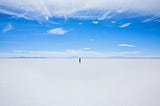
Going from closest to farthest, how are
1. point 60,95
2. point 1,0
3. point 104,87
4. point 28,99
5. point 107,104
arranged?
point 107,104
point 28,99
point 60,95
point 104,87
point 1,0

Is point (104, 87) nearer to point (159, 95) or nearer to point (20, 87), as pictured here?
point (159, 95)

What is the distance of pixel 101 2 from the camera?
2.84 m

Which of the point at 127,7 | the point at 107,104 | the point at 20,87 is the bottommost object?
the point at 107,104

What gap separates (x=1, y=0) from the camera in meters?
2.75

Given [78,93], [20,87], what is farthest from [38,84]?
[78,93]

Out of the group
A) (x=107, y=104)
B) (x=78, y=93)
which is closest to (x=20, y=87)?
(x=78, y=93)

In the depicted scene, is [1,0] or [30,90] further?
[1,0]

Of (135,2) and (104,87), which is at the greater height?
(135,2)

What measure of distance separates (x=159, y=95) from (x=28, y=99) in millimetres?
1757

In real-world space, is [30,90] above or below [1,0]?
below

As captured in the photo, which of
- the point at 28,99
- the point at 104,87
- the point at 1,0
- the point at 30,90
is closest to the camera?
the point at 28,99

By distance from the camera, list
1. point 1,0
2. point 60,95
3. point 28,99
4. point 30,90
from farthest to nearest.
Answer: point 1,0 < point 30,90 < point 60,95 < point 28,99

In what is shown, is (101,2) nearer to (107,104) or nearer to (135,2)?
(135,2)

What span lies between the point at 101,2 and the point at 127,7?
53cm
